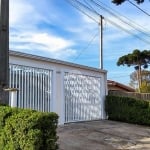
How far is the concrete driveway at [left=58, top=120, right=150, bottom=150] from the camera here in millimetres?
10952

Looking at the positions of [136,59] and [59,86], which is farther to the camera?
[136,59]

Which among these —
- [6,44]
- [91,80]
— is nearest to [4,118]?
[6,44]

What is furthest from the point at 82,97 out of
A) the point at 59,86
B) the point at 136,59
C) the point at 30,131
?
the point at 136,59

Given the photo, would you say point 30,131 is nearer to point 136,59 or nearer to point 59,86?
point 59,86

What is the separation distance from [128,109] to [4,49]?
36.2 ft

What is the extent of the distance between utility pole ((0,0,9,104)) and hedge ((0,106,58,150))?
1453 millimetres

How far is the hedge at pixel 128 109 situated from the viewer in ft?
58.9

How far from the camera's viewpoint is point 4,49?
8555mm

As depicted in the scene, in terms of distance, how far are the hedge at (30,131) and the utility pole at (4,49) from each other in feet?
4.77

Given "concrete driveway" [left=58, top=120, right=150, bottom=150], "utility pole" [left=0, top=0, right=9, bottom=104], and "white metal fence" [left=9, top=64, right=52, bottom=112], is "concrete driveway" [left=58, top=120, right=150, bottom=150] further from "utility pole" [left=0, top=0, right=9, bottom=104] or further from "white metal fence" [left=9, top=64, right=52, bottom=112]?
"utility pole" [left=0, top=0, right=9, bottom=104]

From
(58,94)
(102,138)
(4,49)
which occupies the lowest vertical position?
(102,138)

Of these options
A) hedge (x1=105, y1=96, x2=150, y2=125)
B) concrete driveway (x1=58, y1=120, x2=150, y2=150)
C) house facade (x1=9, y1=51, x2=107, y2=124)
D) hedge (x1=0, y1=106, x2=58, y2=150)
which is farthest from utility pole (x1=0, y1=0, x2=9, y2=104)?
hedge (x1=105, y1=96, x2=150, y2=125)

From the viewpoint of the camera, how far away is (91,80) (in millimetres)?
18391

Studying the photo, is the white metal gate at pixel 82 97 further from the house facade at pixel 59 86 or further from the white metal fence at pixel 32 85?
the white metal fence at pixel 32 85
